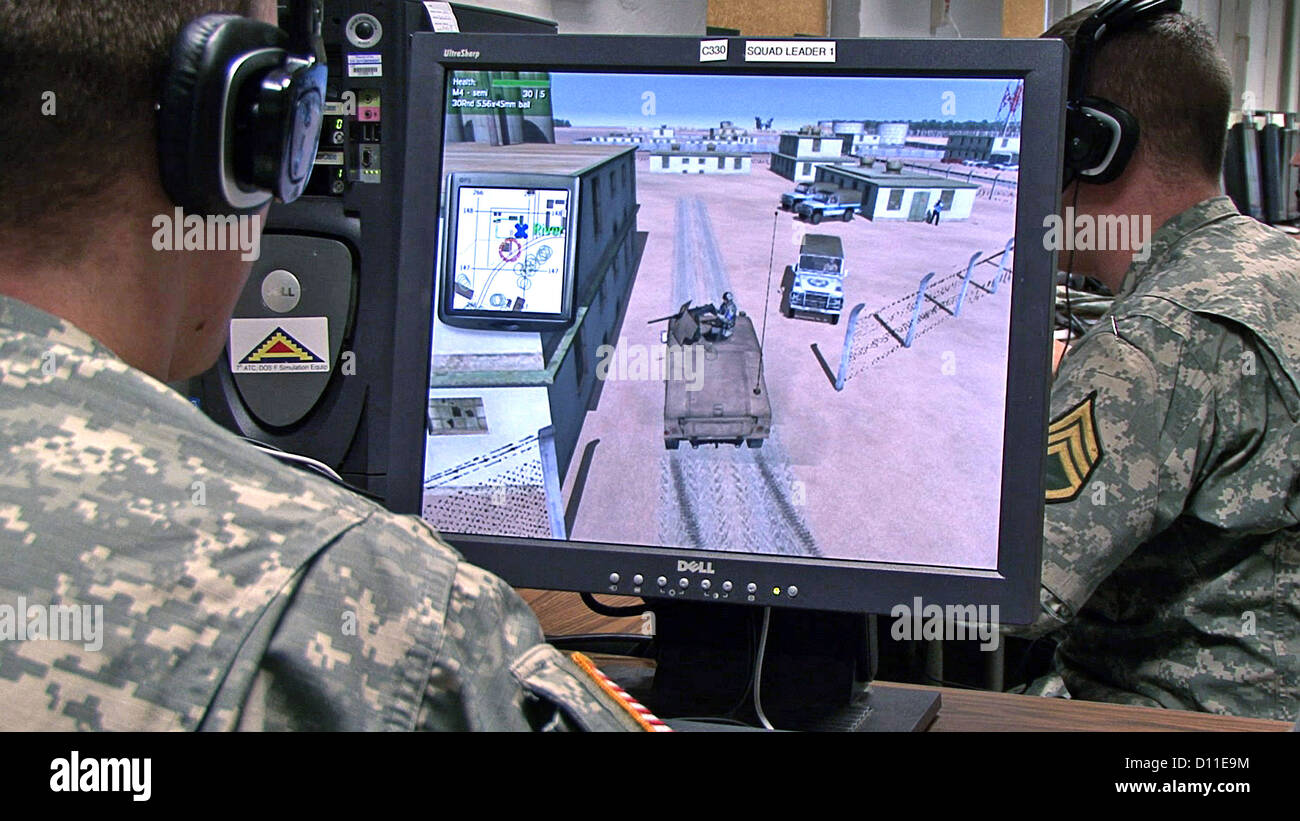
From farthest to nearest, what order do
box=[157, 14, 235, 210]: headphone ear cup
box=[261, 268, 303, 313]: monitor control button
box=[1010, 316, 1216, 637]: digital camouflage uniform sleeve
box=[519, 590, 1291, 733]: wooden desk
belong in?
1. box=[261, 268, 303, 313]: monitor control button
2. box=[1010, 316, 1216, 637]: digital camouflage uniform sleeve
3. box=[519, 590, 1291, 733]: wooden desk
4. box=[157, 14, 235, 210]: headphone ear cup

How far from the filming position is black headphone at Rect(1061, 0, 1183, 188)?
111 cm

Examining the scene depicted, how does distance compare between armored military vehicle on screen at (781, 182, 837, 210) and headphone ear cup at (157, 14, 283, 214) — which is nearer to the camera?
headphone ear cup at (157, 14, 283, 214)

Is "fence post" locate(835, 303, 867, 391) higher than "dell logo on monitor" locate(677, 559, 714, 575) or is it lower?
higher

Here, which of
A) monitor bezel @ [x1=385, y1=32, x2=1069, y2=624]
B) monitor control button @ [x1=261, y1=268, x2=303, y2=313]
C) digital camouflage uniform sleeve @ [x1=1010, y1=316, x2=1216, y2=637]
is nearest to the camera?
monitor bezel @ [x1=385, y1=32, x2=1069, y2=624]

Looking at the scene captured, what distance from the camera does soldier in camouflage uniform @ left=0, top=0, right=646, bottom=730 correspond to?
1.29ft

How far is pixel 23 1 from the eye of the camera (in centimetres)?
45

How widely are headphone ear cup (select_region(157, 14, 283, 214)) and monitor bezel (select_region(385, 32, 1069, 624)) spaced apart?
27 centimetres

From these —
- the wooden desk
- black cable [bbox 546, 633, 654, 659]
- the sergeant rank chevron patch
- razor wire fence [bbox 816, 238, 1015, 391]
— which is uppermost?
razor wire fence [bbox 816, 238, 1015, 391]

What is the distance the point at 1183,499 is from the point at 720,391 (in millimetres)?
531

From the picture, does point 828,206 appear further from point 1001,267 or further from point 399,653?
point 399,653

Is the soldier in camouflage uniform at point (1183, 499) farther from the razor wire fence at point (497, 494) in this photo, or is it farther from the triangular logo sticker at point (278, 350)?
the triangular logo sticker at point (278, 350)

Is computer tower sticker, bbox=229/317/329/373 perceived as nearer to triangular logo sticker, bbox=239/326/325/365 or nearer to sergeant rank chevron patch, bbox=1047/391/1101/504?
triangular logo sticker, bbox=239/326/325/365

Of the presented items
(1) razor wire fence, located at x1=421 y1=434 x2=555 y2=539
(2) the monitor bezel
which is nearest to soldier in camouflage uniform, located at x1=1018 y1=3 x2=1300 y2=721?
(2) the monitor bezel

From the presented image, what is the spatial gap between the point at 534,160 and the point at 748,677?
0.43 metres
